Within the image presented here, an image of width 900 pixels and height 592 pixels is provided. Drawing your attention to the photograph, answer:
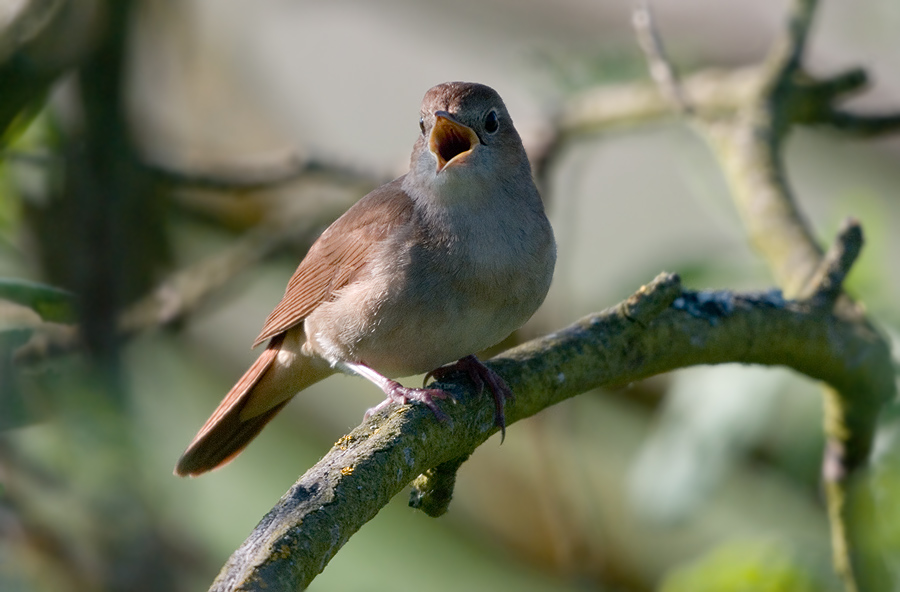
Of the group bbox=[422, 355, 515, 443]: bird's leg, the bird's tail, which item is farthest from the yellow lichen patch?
the bird's tail

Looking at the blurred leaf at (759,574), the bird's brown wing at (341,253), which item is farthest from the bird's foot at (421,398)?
the blurred leaf at (759,574)

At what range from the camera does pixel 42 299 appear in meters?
2.46

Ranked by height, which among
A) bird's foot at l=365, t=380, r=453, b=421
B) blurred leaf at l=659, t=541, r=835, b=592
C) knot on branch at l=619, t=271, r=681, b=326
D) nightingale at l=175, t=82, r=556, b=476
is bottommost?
blurred leaf at l=659, t=541, r=835, b=592

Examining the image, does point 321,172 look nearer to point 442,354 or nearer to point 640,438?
point 442,354

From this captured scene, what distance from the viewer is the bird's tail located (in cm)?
339

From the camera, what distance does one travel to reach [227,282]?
4.61 meters

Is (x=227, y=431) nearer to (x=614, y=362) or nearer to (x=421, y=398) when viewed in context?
(x=421, y=398)

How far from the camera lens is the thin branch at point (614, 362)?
6.77ft

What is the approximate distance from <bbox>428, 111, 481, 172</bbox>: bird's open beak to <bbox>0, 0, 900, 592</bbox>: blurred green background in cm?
93

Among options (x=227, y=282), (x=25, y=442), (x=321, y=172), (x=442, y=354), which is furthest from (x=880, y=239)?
(x=25, y=442)

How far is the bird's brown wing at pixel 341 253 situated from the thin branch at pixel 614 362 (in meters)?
0.57

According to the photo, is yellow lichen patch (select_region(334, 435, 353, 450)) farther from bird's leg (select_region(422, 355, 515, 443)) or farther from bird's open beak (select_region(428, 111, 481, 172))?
bird's open beak (select_region(428, 111, 481, 172))

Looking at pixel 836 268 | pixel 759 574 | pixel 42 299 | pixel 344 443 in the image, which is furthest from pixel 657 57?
pixel 42 299

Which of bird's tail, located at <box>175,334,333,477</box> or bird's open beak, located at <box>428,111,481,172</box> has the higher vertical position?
bird's open beak, located at <box>428,111,481,172</box>
